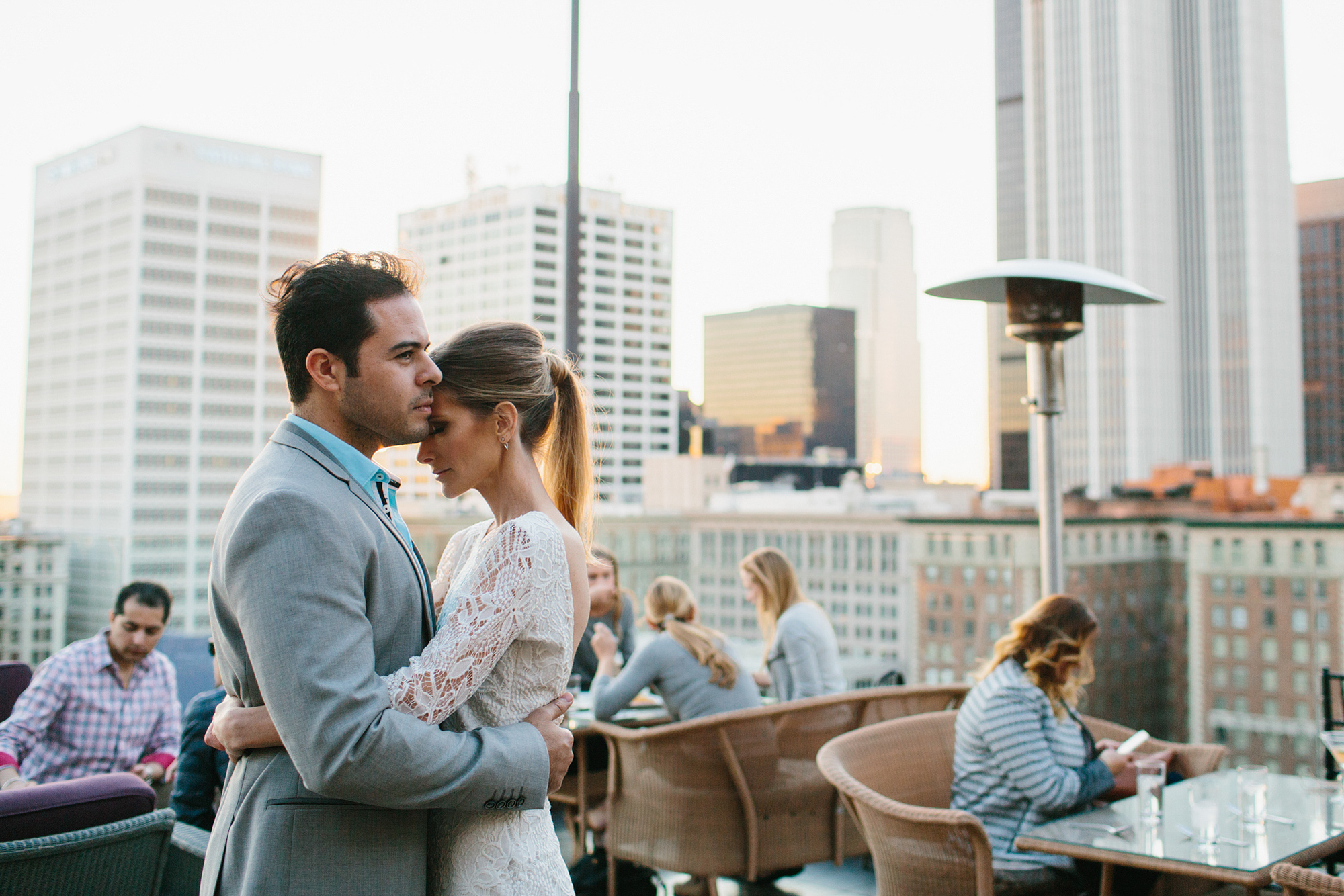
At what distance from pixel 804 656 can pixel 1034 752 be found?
5.02ft

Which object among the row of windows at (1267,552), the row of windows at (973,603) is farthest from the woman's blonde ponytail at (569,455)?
the row of windows at (1267,552)

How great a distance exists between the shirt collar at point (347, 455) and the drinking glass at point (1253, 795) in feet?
7.59

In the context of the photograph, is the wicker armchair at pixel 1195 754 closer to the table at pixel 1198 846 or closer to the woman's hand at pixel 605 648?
the table at pixel 1198 846

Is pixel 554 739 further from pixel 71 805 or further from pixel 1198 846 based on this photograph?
pixel 1198 846

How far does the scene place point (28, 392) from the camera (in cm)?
2802

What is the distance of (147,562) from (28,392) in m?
15.7

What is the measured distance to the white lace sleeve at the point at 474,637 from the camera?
1064 mm

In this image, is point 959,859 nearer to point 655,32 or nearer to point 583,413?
point 583,413

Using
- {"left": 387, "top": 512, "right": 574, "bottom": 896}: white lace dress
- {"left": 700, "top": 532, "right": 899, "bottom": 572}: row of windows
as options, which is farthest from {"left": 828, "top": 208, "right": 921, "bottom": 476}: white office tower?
{"left": 387, "top": 512, "right": 574, "bottom": 896}: white lace dress

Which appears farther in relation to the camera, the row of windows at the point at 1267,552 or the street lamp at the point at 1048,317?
the row of windows at the point at 1267,552

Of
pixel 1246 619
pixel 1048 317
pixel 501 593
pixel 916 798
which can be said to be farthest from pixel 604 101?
pixel 1246 619

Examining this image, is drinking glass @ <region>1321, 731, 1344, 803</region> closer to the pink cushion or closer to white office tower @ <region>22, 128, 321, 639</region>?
the pink cushion

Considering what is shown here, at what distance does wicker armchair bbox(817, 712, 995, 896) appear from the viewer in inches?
88.2

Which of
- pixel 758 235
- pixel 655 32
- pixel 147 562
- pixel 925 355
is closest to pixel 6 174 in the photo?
pixel 655 32
